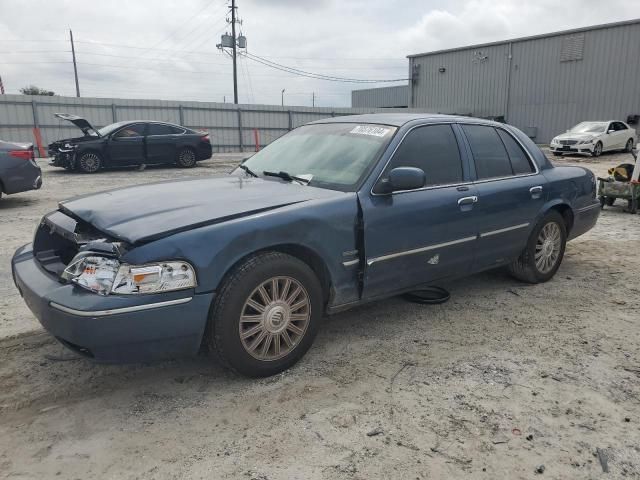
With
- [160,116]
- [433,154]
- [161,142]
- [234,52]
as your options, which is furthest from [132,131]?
[234,52]

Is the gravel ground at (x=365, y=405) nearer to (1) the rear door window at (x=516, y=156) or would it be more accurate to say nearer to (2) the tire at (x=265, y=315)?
(2) the tire at (x=265, y=315)

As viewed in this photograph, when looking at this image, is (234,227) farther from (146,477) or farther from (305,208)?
(146,477)

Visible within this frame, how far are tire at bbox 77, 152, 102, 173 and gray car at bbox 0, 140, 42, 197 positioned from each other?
5243mm

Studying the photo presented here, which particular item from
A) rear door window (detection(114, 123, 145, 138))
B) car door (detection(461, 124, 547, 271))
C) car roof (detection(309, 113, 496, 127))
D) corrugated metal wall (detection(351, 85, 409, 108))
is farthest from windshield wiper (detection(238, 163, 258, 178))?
corrugated metal wall (detection(351, 85, 409, 108))

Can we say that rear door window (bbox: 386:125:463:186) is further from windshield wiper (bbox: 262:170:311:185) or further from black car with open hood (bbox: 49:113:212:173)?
black car with open hood (bbox: 49:113:212:173)

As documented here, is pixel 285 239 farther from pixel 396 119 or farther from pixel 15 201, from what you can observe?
pixel 15 201

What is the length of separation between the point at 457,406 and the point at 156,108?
22.5 metres

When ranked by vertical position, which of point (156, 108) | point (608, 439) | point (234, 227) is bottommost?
point (608, 439)

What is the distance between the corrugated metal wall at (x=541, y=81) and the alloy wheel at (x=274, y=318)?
2912 cm

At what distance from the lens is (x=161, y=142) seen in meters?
15.2

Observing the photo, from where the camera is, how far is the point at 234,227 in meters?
2.79

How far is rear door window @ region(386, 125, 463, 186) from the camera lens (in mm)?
3724

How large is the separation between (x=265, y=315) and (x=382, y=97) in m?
43.9

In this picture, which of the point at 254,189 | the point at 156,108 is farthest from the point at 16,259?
the point at 156,108
